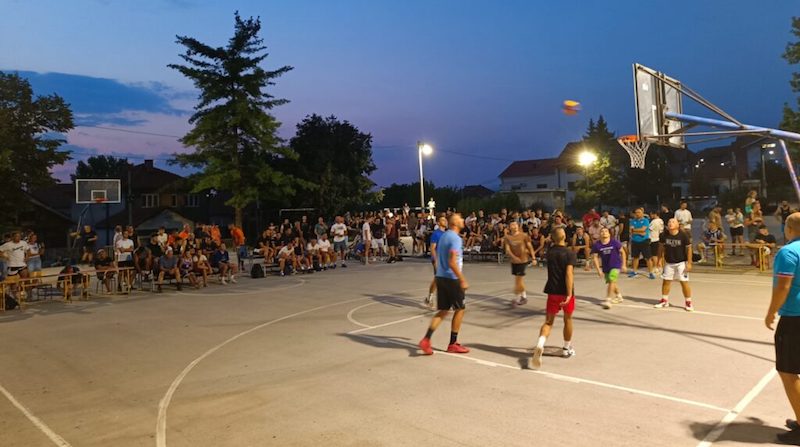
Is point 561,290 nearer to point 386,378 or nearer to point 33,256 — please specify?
point 386,378

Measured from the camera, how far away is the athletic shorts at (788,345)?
13.8ft

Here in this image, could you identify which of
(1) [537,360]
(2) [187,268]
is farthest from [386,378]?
(2) [187,268]

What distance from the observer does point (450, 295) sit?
7.35 meters

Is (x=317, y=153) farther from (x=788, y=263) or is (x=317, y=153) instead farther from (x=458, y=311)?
(x=788, y=263)

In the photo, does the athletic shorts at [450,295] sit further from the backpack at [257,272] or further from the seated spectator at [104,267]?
the backpack at [257,272]

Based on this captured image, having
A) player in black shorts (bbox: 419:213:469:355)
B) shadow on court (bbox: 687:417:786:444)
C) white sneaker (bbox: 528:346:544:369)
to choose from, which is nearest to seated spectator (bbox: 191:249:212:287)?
player in black shorts (bbox: 419:213:469:355)

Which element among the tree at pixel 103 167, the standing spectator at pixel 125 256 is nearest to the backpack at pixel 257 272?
the standing spectator at pixel 125 256

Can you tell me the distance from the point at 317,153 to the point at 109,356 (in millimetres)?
31603

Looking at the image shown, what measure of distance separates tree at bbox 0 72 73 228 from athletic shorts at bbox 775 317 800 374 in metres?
28.9

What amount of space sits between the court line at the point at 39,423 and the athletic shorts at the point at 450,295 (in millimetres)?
4654

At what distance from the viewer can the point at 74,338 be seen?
9.28 m

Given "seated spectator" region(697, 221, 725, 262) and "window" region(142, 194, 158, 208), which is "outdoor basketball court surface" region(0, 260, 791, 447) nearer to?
"seated spectator" region(697, 221, 725, 262)

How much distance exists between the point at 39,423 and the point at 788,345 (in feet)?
23.5

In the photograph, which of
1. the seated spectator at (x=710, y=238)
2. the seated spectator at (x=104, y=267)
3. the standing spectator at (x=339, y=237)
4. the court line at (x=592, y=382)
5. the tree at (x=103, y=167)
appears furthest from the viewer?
the tree at (x=103, y=167)
